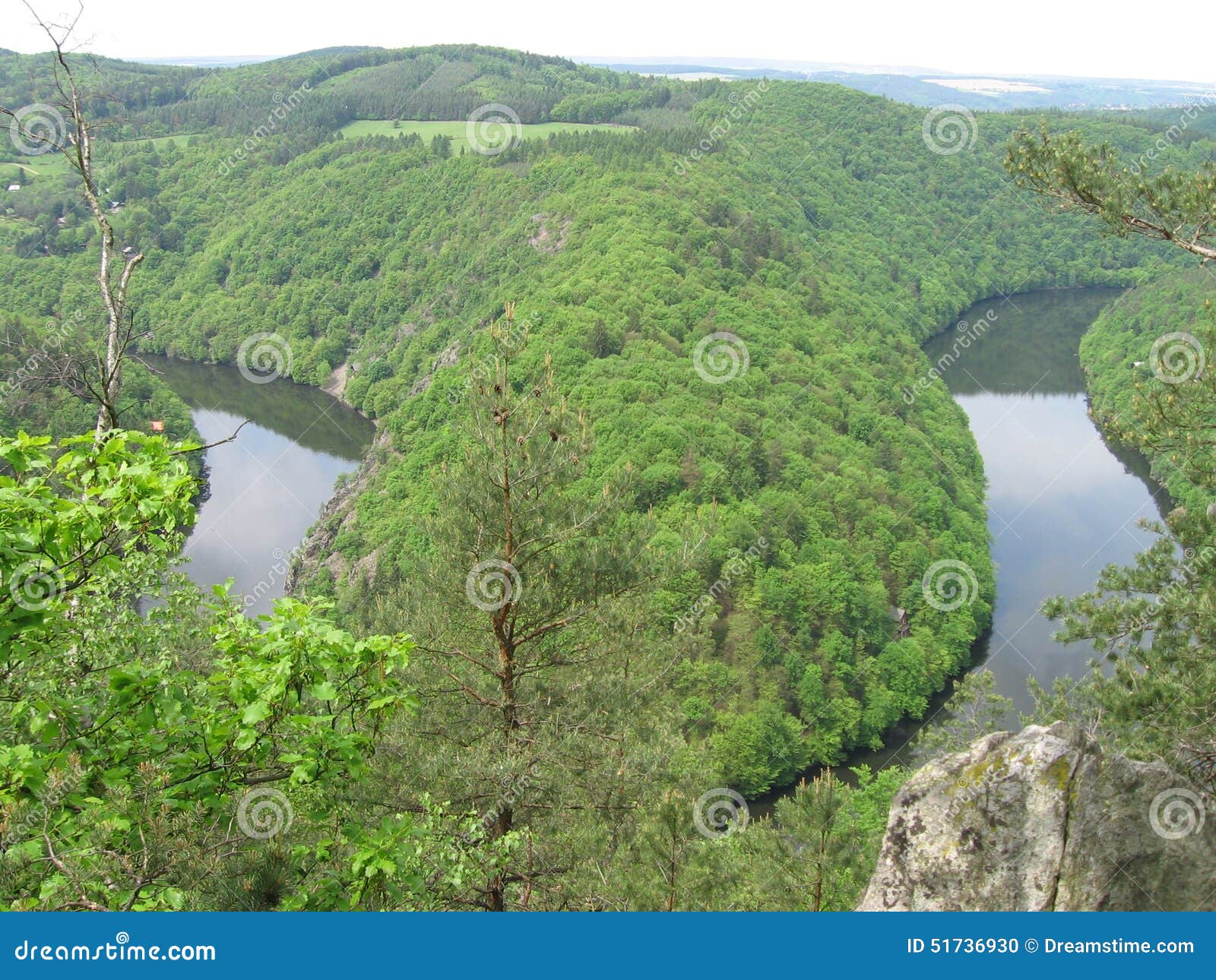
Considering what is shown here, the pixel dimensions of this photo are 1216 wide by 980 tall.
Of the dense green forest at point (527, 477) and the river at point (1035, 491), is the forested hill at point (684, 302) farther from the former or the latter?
the river at point (1035, 491)

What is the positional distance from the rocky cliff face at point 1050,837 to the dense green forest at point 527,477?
2888 millimetres

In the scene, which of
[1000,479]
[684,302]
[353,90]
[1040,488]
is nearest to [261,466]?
[684,302]

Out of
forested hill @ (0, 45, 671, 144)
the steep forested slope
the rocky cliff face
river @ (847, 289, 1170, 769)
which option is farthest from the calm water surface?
forested hill @ (0, 45, 671, 144)

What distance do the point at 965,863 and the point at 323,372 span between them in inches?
2639

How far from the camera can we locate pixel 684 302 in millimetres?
48000

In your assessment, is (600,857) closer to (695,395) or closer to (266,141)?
(695,395)

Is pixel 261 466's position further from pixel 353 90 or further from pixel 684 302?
pixel 353 90

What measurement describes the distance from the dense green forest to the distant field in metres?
2.06

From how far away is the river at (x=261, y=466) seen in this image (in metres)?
42.7

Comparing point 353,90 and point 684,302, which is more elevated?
point 353,90

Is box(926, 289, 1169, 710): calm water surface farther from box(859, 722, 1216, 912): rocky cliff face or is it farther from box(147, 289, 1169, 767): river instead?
box(859, 722, 1216, 912): rocky cliff face

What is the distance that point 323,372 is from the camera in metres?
67.7

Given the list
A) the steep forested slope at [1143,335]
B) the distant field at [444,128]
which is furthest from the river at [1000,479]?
the distant field at [444,128]

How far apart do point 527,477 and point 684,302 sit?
40.9 meters
